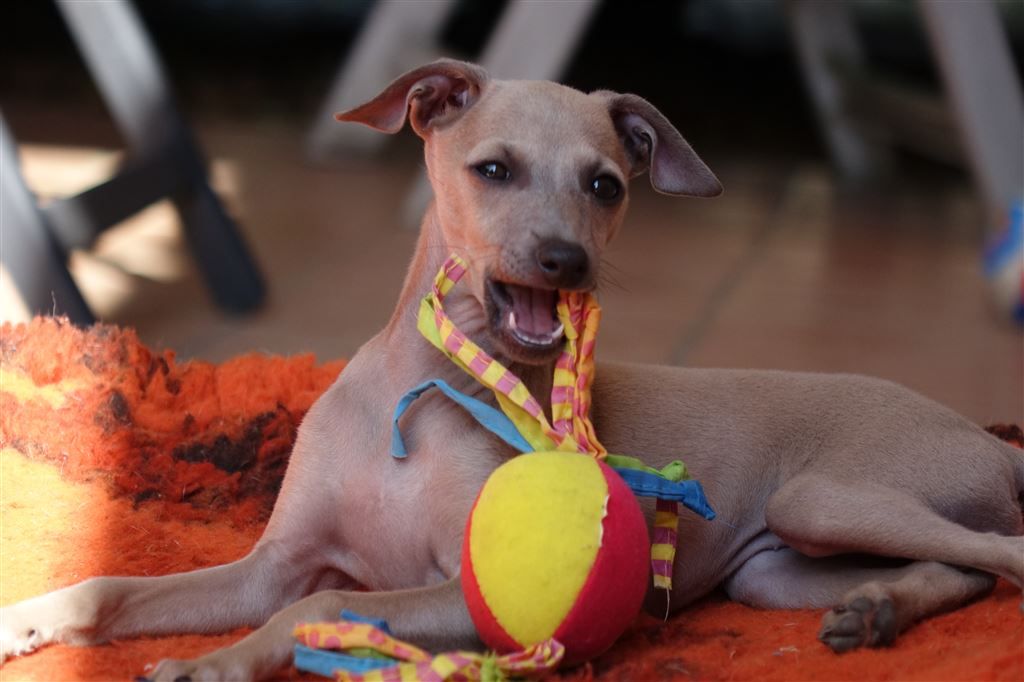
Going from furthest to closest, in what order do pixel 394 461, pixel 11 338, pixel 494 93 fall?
pixel 11 338
pixel 494 93
pixel 394 461

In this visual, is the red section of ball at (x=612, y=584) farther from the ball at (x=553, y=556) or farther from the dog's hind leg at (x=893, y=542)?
the dog's hind leg at (x=893, y=542)

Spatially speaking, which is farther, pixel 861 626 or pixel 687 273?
pixel 687 273

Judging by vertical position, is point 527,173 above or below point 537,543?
above

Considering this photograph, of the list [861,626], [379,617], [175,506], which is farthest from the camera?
[175,506]

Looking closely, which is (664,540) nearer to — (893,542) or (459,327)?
(893,542)

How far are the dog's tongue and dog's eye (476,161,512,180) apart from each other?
23cm

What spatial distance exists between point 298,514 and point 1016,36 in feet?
33.2

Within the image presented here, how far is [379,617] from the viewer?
2.33 metres

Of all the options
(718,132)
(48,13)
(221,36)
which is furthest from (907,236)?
(48,13)

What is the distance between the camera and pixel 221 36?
1113 cm

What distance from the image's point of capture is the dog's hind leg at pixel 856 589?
2.48 m

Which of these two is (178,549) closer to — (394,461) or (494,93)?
(394,461)

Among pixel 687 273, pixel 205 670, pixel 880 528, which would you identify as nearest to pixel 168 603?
pixel 205 670

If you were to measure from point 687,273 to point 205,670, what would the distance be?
4.18 m
